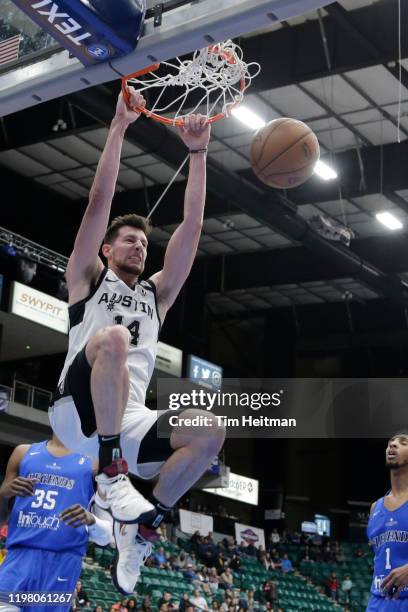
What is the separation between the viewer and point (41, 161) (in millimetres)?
22078

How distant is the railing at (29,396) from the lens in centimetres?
2198

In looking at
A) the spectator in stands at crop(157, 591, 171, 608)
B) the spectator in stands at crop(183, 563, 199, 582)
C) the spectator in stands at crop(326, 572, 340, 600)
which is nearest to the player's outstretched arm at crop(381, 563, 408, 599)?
the spectator in stands at crop(157, 591, 171, 608)

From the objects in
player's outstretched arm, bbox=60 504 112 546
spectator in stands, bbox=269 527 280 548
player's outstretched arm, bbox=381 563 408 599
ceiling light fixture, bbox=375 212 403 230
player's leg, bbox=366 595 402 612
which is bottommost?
player's leg, bbox=366 595 402 612

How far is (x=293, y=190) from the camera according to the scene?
2053 centimetres

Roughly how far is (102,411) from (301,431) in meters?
29.2

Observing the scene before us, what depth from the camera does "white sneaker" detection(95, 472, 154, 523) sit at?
424 cm

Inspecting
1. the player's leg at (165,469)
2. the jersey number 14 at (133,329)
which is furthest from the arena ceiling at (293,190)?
the player's leg at (165,469)

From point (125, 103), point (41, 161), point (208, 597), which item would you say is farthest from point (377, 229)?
point (125, 103)

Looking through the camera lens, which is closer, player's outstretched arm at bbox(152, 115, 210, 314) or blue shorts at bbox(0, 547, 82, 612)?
player's outstretched arm at bbox(152, 115, 210, 314)

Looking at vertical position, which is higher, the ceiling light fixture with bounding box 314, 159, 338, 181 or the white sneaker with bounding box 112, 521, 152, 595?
the ceiling light fixture with bounding box 314, 159, 338, 181

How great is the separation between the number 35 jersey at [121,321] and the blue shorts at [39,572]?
1687mm

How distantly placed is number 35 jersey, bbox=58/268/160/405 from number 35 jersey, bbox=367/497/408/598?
9.70 ft

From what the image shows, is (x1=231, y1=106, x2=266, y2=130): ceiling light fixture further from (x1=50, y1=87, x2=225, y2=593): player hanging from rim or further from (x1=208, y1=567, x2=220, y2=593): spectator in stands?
(x1=50, y1=87, x2=225, y2=593): player hanging from rim

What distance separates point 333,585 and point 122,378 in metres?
22.8
